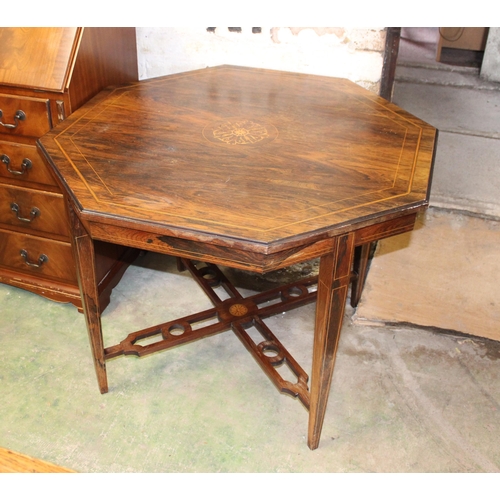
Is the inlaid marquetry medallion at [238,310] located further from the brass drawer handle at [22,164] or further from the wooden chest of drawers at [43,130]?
the brass drawer handle at [22,164]

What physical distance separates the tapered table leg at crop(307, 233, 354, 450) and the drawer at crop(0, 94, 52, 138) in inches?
47.5

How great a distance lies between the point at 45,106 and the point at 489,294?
2.01 m

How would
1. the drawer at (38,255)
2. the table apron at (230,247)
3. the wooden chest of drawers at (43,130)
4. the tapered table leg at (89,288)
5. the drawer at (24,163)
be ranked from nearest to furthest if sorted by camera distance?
1. the table apron at (230,247)
2. the tapered table leg at (89,288)
3. the wooden chest of drawers at (43,130)
4. the drawer at (24,163)
5. the drawer at (38,255)

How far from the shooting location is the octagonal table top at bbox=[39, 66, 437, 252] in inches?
58.6

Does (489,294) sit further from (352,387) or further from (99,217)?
(99,217)

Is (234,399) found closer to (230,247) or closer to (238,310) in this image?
(238,310)

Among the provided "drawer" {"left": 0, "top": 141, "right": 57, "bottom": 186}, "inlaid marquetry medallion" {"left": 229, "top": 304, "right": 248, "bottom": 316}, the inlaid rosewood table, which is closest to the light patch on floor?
the inlaid rosewood table

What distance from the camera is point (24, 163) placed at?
226cm

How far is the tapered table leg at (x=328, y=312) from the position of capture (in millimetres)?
1537

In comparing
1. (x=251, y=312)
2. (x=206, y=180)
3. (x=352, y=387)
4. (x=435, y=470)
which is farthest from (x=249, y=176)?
(x=435, y=470)

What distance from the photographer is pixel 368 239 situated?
157 cm

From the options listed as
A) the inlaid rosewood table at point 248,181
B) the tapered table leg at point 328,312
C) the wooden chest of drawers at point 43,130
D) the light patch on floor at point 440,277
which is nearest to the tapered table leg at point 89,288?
the inlaid rosewood table at point 248,181

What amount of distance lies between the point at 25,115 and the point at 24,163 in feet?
0.67

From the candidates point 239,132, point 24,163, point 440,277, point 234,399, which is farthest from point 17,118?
point 440,277
